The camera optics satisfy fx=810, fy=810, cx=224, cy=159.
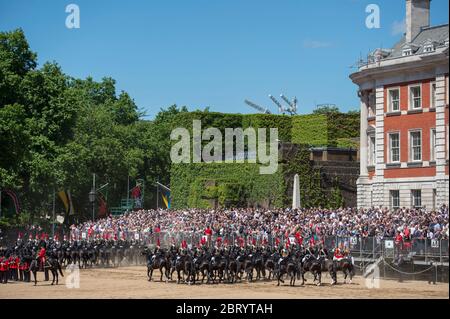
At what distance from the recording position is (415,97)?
5003 cm

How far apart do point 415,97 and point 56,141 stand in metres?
30.9

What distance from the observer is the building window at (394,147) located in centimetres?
5125

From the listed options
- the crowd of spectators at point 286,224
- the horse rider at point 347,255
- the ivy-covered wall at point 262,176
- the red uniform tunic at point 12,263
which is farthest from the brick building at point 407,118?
the red uniform tunic at point 12,263

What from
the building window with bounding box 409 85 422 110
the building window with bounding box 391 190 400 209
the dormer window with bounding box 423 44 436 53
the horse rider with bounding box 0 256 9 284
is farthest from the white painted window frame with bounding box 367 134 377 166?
the horse rider with bounding box 0 256 9 284

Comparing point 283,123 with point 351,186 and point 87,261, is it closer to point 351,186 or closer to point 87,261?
point 351,186

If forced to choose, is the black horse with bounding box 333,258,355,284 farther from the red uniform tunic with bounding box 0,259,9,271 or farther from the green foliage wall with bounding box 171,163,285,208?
the green foliage wall with bounding box 171,163,285,208

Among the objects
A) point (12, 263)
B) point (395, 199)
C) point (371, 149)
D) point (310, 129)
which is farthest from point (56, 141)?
point (395, 199)

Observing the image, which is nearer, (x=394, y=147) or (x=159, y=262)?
Result: (x=159, y=262)

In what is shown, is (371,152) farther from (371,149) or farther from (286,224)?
(286,224)

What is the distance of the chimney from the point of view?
5291 cm

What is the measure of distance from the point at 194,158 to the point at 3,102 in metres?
17.4

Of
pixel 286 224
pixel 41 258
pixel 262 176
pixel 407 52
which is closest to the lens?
pixel 41 258

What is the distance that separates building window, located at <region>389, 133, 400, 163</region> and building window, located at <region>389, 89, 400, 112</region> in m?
1.66
